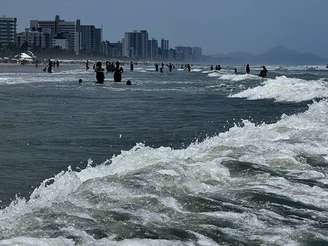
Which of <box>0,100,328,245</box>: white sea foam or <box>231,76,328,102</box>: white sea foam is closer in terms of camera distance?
<box>0,100,328,245</box>: white sea foam

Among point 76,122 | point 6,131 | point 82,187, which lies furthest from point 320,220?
point 76,122

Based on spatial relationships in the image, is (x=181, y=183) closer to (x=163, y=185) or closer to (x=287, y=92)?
(x=163, y=185)

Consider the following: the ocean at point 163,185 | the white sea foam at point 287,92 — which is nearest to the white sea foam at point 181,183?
the ocean at point 163,185

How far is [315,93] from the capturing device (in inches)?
1453

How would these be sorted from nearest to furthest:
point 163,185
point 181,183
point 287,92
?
point 163,185
point 181,183
point 287,92

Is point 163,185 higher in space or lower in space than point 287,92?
higher

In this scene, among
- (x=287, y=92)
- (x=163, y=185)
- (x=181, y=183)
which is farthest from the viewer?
(x=287, y=92)

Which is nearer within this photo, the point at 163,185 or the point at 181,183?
the point at 163,185

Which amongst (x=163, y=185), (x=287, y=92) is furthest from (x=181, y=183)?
(x=287, y=92)

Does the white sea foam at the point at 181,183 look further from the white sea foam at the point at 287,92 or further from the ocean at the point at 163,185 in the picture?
the white sea foam at the point at 287,92

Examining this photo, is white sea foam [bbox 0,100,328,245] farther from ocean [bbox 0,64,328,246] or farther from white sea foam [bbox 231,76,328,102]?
white sea foam [bbox 231,76,328,102]

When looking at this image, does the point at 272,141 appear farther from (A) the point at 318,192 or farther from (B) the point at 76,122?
(B) the point at 76,122

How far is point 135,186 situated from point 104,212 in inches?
51.8

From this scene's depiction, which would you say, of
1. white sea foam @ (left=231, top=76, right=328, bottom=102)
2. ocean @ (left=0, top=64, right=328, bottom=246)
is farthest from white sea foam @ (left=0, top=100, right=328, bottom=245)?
white sea foam @ (left=231, top=76, right=328, bottom=102)
